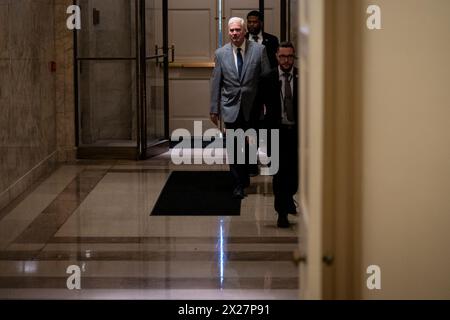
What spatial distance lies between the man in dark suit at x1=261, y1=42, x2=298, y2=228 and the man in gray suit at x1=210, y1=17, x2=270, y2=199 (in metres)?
0.98

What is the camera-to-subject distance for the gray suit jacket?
829 cm

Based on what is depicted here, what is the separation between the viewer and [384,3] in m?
3.61

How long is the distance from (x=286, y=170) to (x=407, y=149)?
3425 millimetres

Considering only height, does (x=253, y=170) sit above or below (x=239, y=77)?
below

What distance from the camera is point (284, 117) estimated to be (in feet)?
22.7

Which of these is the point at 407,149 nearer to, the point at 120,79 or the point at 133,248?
the point at 133,248

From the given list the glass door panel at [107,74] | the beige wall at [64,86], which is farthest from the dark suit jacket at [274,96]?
the beige wall at [64,86]

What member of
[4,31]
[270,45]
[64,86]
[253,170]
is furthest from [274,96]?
[64,86]

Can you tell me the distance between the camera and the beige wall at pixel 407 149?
3.63 meters

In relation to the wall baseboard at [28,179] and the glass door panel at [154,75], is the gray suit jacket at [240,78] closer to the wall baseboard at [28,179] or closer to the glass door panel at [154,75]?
the wall baseboard at [28,179]

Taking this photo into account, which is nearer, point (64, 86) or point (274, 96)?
point (274, 96)

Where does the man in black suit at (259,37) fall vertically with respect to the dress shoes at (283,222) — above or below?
above

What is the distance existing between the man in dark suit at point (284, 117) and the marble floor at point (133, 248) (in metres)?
0.31
